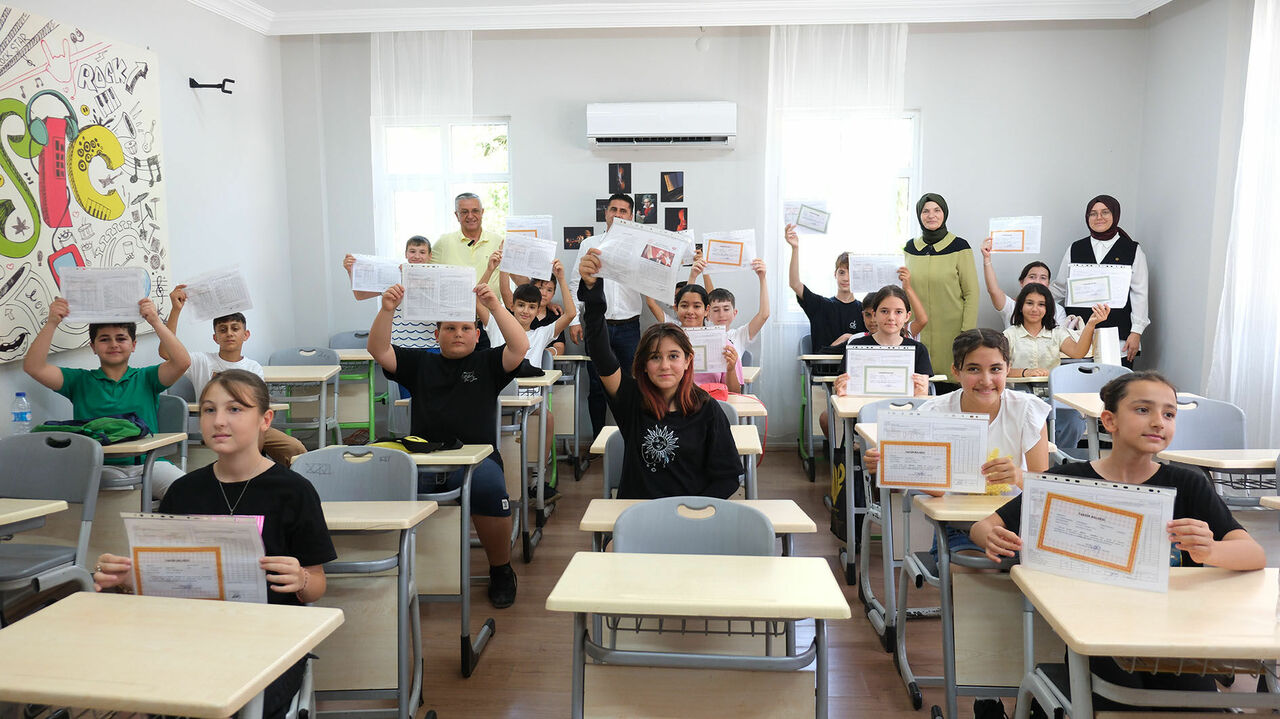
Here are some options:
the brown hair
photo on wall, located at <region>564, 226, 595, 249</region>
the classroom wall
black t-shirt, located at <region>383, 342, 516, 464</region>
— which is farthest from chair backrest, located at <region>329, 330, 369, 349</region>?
the brown hair

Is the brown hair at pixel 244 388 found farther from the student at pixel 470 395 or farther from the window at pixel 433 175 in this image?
the window at pixel 433 175

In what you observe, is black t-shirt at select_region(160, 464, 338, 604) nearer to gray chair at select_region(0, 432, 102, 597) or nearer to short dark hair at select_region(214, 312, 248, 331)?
gray chair at select_region(0, 432, 102, 597)

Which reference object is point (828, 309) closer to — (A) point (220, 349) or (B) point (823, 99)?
(B) point (823, 99)

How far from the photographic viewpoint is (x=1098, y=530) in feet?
5.45

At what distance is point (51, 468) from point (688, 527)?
7.55 feet

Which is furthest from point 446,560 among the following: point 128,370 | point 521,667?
point 128,370

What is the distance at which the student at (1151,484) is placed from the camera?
1762 mm

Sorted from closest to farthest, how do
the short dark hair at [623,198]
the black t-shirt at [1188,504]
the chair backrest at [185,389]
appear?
the black t-shirt at [1188,504] → the chair backrest at [185,389] → the short dark hair at [623,198]

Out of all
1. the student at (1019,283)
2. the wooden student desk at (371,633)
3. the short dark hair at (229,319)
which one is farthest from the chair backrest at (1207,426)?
the short dark hair at (229,319)

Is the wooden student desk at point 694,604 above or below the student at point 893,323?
below

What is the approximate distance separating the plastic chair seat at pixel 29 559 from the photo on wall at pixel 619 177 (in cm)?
440

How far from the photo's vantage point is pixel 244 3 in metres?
5.73

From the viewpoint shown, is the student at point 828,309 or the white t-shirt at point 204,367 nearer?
the white t-shirt at point 204,367

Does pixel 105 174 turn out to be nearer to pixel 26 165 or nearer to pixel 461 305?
pixel 26 165
